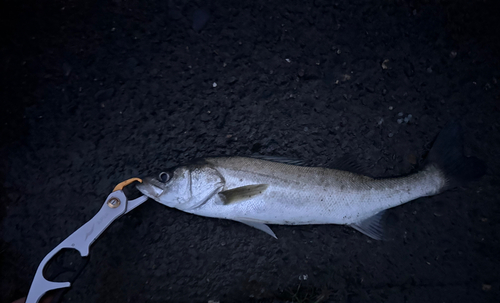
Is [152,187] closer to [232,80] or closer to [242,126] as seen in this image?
[242,126]

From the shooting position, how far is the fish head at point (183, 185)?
2.06 m

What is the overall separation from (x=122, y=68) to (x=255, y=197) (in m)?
1.67

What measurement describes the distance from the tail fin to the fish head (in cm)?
196

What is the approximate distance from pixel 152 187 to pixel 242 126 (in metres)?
0.94

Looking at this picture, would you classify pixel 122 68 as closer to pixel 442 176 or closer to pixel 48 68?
pixel 48 68

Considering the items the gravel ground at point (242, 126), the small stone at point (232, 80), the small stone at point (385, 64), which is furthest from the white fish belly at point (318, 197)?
the small stone at point (385, 64)

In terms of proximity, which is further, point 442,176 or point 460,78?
point 460,78

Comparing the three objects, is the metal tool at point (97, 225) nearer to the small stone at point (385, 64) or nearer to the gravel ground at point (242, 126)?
the gravel ground at point (242, 126)

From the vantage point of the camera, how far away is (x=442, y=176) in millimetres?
2301

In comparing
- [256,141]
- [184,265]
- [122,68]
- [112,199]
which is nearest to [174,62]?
[122,68]

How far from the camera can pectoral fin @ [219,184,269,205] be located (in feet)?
6.75

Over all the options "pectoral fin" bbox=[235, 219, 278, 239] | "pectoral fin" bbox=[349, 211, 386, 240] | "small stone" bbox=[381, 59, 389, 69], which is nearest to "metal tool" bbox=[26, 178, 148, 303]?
"pectoral fin" bbox=[235, 219, 278, 239]

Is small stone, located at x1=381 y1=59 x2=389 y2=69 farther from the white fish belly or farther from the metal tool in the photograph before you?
the metal tool

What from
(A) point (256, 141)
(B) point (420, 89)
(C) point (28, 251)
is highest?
(B) point (420, 89)
